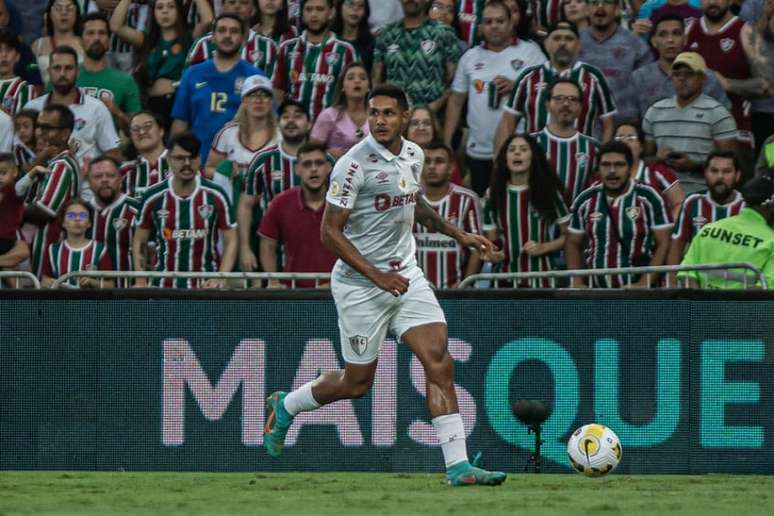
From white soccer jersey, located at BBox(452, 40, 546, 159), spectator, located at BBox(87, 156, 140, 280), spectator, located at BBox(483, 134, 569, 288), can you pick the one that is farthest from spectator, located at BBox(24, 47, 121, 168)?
spectator, located at BBox(483, 134, 569, 288)

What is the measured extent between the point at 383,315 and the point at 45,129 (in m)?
5.59

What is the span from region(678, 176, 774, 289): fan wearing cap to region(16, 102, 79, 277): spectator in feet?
17.0

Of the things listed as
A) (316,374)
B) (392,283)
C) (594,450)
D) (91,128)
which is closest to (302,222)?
(316,374)

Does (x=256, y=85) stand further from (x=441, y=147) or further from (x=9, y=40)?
(x=9, y=40)

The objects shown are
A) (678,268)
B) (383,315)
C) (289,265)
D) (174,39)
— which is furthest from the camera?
(174,39)

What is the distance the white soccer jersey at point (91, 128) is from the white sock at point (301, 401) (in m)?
5.34

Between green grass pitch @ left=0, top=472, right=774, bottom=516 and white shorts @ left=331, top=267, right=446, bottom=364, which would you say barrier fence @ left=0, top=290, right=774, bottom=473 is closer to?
green grass pitch @ left=0, top=472, right=774, bottom=516

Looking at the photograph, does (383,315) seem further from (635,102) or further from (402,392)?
(635,102)

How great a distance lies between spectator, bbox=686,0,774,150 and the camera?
14.8 metres

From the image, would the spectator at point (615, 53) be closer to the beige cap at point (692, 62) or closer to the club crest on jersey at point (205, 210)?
the beige cap at point (692, 62)

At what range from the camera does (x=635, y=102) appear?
15008mm

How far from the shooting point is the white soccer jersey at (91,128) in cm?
1530

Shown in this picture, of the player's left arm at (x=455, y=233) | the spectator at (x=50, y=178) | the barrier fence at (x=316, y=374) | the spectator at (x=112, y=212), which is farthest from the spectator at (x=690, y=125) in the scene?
the spectator at (x=50, y=178)

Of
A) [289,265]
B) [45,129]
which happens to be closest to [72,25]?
[45,129]
